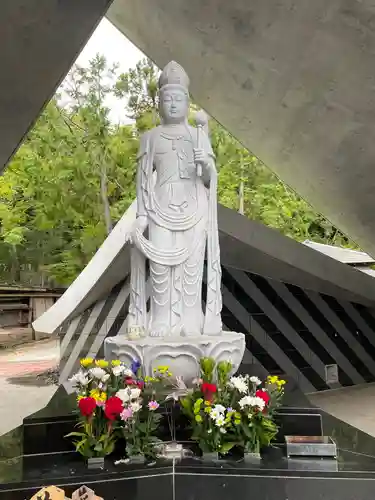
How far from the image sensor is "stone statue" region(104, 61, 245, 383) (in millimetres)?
3818

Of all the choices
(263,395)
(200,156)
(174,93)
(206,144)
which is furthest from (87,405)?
(174,93)

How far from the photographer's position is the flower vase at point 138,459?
2.73m

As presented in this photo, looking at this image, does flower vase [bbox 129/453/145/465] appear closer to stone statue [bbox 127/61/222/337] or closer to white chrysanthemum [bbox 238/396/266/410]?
white chrysanthemum [bbox 238/396/266/410]

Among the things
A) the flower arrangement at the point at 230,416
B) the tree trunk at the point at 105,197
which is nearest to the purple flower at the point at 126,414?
the flower arrangement at the point at 230,416

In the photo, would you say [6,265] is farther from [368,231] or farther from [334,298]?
[368,231]

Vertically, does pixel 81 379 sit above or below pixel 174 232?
below

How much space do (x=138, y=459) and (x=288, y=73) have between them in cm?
301

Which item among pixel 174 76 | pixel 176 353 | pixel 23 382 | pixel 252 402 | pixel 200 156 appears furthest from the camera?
pixel 23 382

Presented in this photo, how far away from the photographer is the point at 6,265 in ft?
60.5

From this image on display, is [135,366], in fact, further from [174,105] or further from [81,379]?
[174,105]

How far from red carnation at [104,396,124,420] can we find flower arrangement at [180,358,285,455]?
16.6 inches

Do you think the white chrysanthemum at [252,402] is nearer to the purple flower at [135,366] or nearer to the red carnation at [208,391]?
the red carnation at [208,391]

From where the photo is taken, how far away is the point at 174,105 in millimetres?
3992

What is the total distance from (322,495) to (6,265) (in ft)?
57.5
